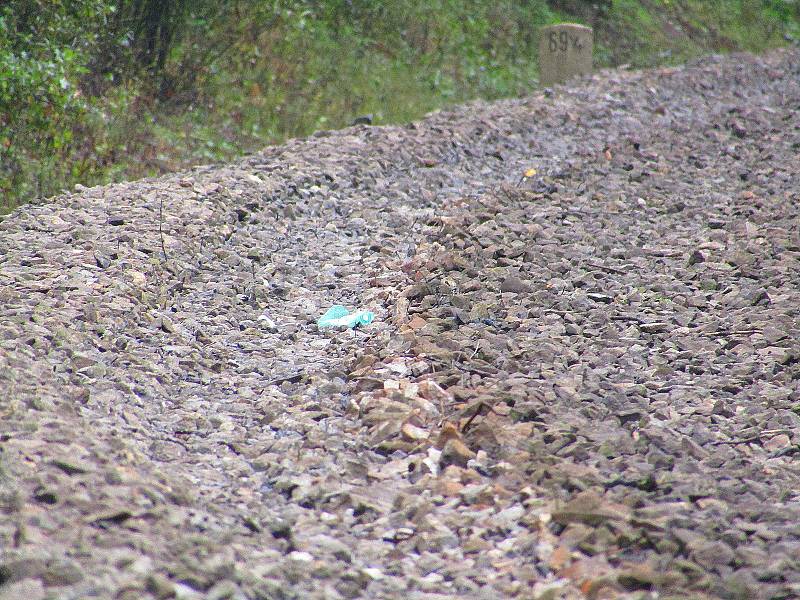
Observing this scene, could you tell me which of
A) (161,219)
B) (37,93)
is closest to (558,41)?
(37,93)

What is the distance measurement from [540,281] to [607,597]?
107 inches

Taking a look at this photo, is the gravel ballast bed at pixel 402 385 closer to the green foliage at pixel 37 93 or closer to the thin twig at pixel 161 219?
the thin twig at pixel 161 219

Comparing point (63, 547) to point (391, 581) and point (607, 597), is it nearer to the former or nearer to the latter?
point (391, 581)

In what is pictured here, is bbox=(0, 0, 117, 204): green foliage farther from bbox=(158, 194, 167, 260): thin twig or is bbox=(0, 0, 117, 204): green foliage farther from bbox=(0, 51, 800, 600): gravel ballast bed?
bbox=(158, 194, 167, 260): thin twig

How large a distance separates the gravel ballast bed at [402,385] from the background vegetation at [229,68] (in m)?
1.41

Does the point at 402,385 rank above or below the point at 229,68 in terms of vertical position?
below

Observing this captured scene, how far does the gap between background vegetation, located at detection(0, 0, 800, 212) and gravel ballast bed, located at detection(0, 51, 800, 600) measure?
1405 mm

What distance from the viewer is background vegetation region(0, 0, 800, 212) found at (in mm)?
7262

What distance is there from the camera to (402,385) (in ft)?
12.8

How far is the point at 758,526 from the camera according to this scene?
9.48 feet

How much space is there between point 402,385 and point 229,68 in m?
7.77

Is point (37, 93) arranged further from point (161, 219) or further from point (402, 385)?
point (402, 385)

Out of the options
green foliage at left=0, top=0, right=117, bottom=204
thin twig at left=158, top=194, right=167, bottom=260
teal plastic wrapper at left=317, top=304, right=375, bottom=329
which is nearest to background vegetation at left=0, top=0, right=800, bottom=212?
green foliage at left=0, top=0, right=117, bottom=204

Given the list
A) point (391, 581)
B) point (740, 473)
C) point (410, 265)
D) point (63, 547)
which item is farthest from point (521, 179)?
point (63, 547)
